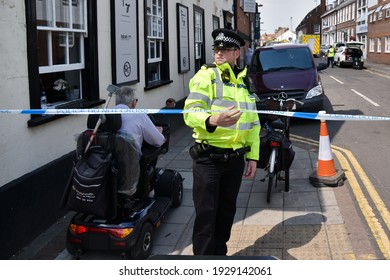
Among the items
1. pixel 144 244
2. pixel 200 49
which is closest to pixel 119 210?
pixel 144 244

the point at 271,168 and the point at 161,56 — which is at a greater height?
the point at 161,56

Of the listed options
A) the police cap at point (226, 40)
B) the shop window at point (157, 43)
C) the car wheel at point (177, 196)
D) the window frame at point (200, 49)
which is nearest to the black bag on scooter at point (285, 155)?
Result: the car wheel at point (177, 196)

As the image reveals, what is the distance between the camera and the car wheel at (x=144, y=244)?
13.1 feet

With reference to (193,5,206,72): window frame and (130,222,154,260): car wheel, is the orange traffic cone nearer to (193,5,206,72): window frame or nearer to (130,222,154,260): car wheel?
(130,222,154,260): car wheel

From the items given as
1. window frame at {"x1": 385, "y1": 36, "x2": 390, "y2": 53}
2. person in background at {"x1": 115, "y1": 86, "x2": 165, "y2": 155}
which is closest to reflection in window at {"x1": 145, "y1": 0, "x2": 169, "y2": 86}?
person in background at {"x1": 115, "y1": 86, "x2": 165, "y2": 155}

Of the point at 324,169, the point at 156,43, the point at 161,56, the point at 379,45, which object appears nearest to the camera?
the point at 324,169

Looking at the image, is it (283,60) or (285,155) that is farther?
(283,60)

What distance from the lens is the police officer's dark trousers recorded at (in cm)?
343

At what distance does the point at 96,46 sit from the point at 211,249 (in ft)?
12.3

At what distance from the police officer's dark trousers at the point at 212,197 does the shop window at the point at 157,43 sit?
5.47m

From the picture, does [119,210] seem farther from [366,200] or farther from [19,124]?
[366,200]

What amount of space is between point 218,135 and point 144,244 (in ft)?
4.67

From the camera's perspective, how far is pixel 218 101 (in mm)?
3307
